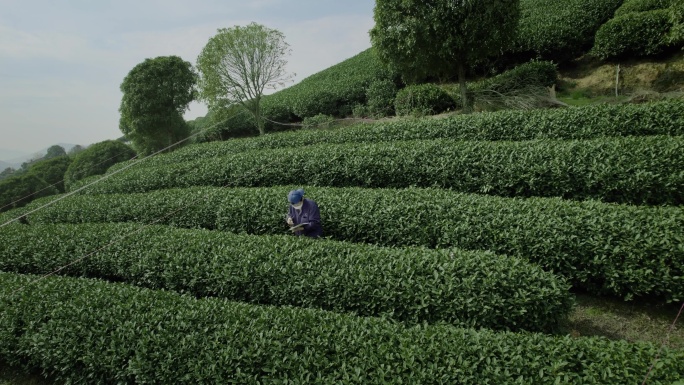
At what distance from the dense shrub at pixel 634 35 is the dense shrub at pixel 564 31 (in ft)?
4.22

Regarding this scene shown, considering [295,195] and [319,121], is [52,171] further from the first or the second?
[295,195]

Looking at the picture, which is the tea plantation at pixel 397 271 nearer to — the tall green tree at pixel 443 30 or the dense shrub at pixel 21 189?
the tall green tree at pixel 443 30

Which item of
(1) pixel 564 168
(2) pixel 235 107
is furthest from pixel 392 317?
(2) pixel 235 107

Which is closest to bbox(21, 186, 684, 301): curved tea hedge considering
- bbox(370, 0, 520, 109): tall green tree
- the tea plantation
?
the tea plantation

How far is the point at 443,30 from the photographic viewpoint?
530 inches

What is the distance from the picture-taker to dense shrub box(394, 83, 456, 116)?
1575 cm

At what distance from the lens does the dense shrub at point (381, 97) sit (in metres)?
18.3

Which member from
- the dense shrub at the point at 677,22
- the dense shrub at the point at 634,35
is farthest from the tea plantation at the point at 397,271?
the dense shrub at the point at 634,35

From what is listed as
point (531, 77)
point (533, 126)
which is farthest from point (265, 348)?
point (531, 77)

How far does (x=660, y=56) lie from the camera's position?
538 inches

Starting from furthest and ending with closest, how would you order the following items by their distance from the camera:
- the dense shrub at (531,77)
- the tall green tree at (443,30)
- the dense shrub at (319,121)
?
the dense shrub at (319,121), the dense shrub at (531,77), the tall green tree at (443,30)

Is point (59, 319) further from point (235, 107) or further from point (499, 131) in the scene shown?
point (235, 107)

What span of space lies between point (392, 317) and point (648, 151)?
615cm

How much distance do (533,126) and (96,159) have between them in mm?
22002
